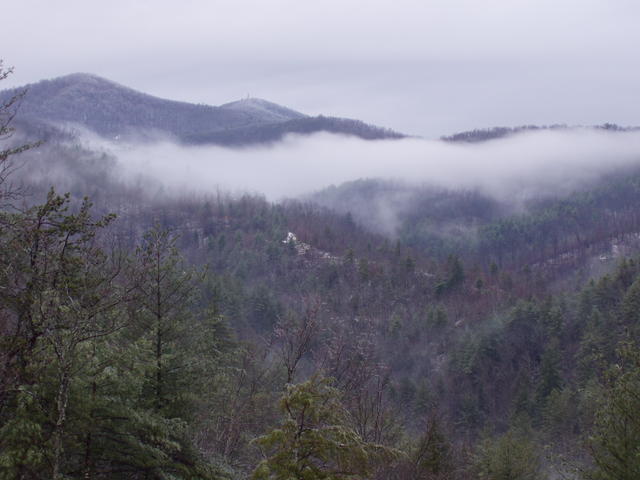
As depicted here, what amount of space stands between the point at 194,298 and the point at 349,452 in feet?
22.1

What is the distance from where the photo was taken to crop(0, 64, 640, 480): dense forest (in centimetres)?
789

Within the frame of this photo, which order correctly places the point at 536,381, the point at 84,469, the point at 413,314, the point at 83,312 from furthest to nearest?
the point at 413,314, the point at 536,381, the point at 84,469, the point at 83,312

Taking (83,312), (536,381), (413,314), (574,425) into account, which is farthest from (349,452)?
(413,314)

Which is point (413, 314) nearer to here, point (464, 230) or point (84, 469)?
point (84, 469)

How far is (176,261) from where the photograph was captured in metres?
13.0

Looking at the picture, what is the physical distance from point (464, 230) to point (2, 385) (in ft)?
602

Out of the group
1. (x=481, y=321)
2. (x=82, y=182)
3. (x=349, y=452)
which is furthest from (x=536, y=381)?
(x=82, y=182)

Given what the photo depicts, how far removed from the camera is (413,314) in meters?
71.0

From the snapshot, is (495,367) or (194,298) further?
(495,367)

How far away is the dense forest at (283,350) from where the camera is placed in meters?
7.89

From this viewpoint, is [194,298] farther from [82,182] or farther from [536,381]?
[82,182]

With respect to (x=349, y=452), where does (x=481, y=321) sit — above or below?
below

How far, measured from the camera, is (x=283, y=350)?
593 inches

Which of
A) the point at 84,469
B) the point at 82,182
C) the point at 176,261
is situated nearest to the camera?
the point at 84,469
